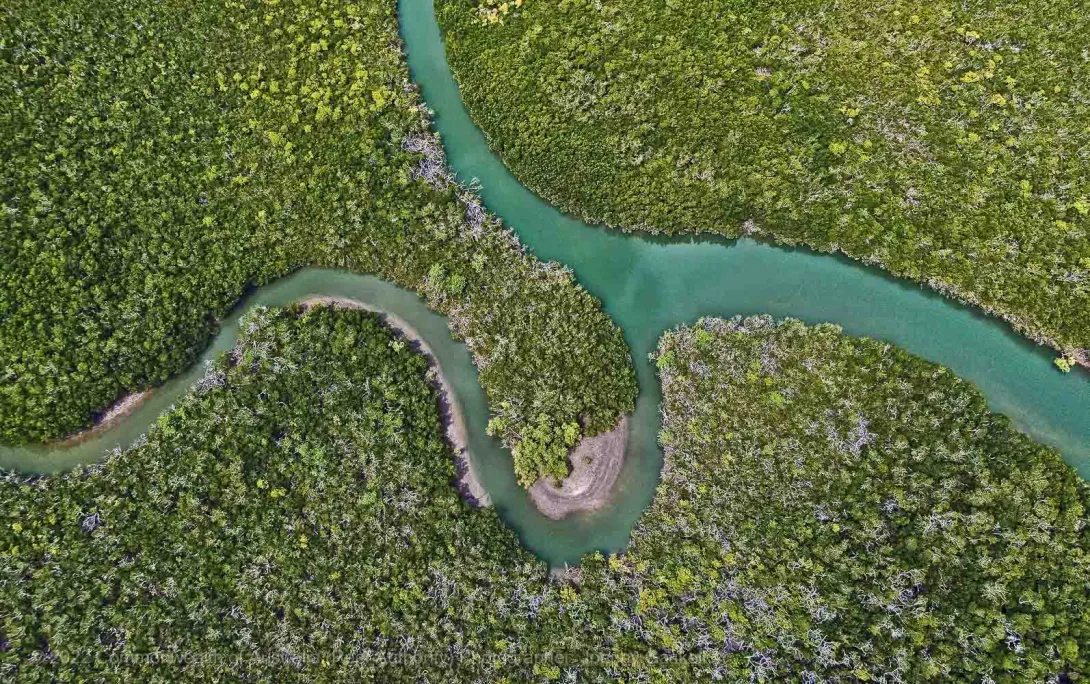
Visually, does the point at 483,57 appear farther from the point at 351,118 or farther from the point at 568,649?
the point at 568,649

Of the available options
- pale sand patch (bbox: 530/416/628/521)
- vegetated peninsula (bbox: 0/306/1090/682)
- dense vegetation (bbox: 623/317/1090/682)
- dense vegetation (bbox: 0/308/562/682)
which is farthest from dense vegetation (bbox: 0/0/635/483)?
dense vegetation (bbox: 623/317/1090/682)

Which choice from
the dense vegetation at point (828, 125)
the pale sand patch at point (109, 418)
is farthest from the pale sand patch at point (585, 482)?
the pale sand patch at point (109, 418)

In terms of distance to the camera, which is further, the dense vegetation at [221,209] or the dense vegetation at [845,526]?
the dense vegetation at [221,209]

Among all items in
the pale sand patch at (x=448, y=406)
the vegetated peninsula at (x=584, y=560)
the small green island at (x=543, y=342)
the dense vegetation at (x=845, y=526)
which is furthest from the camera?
the pale sand patch at (x=448, y=406)

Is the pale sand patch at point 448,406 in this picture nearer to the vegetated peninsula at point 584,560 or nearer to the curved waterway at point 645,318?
the curved waterway at point 645,318

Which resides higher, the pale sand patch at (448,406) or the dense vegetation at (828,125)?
the dense vegetation at (828,125)

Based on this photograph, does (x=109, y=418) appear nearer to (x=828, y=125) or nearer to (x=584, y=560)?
(x=584, y=560)

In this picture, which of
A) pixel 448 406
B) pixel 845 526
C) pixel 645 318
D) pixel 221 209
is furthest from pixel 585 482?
pixel 221 209
